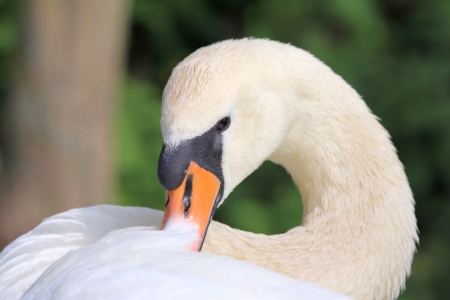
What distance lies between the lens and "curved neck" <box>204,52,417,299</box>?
1.45 m

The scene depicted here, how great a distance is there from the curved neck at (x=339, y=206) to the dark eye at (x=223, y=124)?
166 mm

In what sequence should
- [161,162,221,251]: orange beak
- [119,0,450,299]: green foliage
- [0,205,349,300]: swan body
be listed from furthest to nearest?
[119,0,450,299]: green foliage → [161,162,221,251]: orange beak → [0,205,349,300]: swan body

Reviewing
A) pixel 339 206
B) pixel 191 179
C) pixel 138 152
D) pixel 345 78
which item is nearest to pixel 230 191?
pixel 191 179

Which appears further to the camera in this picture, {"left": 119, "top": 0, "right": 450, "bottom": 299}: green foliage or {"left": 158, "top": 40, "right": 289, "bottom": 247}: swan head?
{"left": 119, "top": 0, "right": 450, "bottom": 299}: green foliage

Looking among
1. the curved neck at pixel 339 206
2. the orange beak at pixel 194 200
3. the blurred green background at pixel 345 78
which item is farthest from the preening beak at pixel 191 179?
the blurred green background at pixel 345 78

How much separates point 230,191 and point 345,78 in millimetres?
2350

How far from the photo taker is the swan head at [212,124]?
130 cm

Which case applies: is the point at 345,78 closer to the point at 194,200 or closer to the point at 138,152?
the point at 138,152

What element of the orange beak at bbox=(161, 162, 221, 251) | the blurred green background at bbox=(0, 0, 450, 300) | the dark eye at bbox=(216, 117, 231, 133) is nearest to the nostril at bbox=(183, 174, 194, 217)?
the orange beak at bbox=(161, 162, 221, 251)

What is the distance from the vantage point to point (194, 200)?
1.32 metres

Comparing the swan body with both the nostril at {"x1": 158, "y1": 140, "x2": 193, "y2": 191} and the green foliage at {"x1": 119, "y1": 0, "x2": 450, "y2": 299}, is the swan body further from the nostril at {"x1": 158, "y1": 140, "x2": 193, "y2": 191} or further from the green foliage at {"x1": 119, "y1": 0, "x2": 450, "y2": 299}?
the green foliage at {"x1": 119, "y1": 0, "x2": 450, "y2": 299}

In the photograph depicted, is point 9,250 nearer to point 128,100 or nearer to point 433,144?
point 128,100

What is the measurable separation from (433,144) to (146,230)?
2.67 meters

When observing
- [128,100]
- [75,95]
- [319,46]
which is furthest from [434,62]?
[75,95]
